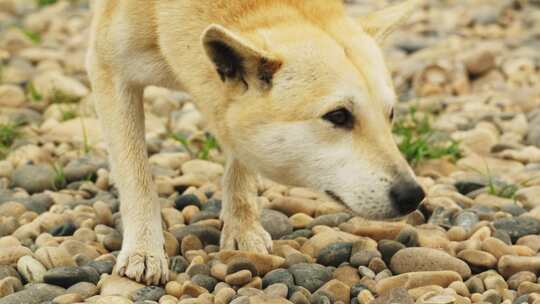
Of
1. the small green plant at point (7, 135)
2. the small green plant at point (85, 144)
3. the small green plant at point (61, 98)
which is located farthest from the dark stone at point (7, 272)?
the small green plant at point (61, 98)

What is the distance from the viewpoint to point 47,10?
12.4m

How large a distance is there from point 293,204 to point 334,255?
0.97 metres

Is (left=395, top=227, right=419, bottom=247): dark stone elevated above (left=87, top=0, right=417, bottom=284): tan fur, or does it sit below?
below

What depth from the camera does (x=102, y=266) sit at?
523 centimetres

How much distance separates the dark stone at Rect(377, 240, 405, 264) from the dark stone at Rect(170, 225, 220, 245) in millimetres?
1069

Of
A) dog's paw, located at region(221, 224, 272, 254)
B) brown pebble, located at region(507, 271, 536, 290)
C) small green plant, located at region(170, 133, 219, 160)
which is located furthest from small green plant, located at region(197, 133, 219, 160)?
brown pebble, located at region(507, 271, 536, 290)

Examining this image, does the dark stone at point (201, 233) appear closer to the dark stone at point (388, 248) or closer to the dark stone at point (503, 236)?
the dark stone at point (388, 248)

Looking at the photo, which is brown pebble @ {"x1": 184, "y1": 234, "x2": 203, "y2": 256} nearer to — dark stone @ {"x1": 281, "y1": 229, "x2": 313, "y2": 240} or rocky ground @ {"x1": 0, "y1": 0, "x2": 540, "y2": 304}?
rocky ground @ {"x1": 0, "y1": 0, "x2": 540, "y2": 304}

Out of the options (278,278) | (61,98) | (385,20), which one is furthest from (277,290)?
(61,98)

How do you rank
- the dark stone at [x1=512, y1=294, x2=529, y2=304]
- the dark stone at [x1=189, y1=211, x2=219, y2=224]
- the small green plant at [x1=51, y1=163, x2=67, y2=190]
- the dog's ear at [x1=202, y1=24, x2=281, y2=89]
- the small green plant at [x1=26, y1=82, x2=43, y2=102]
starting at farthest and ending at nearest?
the small green plant at [x1=26, y1=82, x2=43, y2=102] → the small green plant at [x1=51, y1=163, x2=67, y2=190] → the dark stone at [x1=189, y1=211, x2=219, y2=224] → the dark stone at [x1=512, y1=294, x2=529, y2=304] → the dog's ear at [x1=202, y1=24, x2=281, y2=89]

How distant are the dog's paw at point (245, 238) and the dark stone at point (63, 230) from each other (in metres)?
0.95

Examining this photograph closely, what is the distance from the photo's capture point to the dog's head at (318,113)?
15.3ft

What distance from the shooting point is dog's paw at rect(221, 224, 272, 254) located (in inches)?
222

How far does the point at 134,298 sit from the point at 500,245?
2.16m
